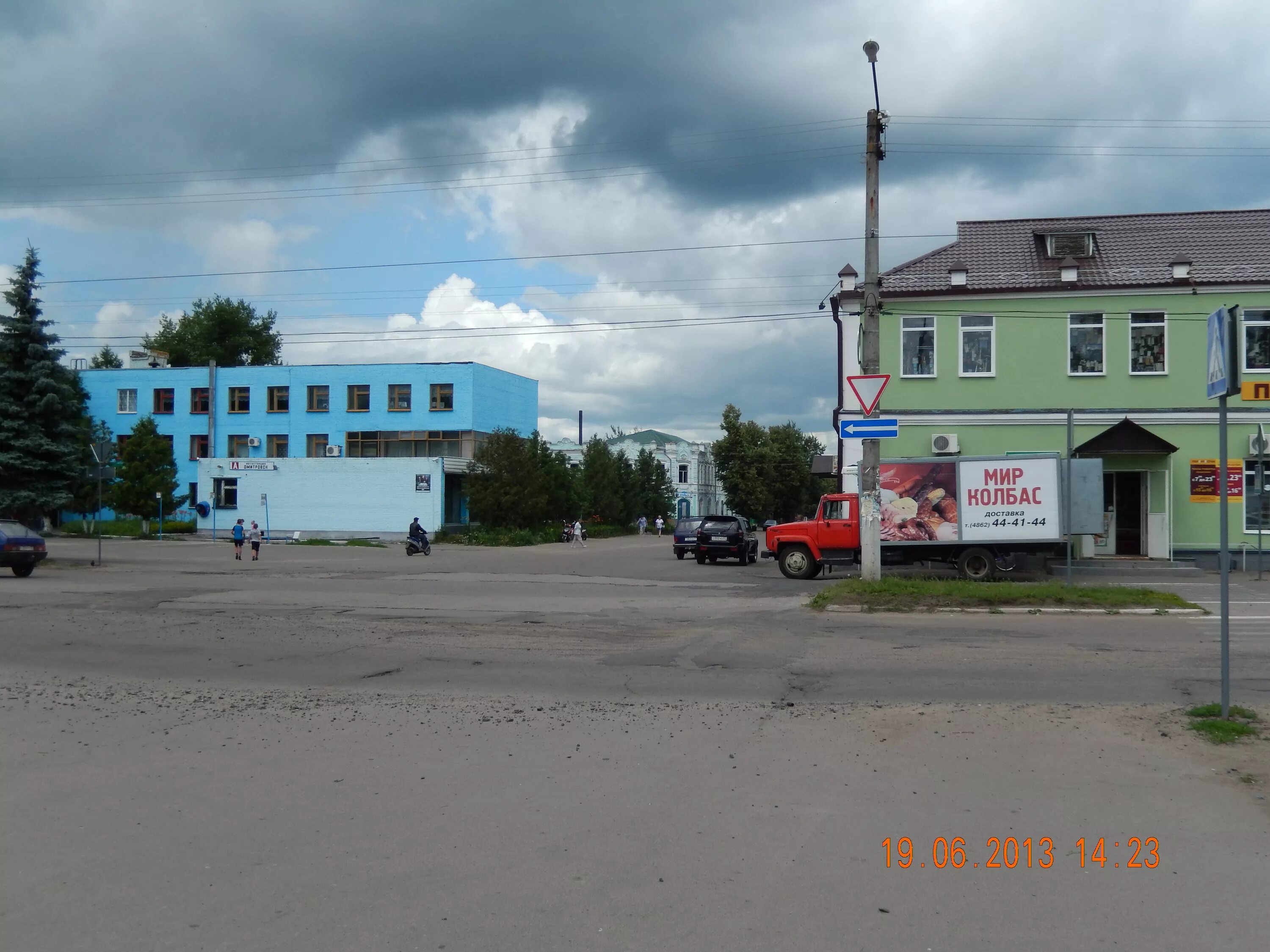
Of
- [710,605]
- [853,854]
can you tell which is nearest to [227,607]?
[710,605]

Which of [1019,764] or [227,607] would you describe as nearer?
[1019,764]

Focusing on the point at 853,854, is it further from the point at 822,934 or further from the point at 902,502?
the point at 902,502

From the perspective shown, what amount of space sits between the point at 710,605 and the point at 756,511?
59.1 metres

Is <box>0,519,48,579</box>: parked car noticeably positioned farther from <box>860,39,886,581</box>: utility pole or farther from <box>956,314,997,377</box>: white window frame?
<box>956,314,997,377</box>: white window frame

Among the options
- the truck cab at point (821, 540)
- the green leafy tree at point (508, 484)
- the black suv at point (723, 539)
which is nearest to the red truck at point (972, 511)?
the truck cab at point (821, 540)

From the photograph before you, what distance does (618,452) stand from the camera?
83375 mm

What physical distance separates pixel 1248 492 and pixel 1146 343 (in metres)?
4.78

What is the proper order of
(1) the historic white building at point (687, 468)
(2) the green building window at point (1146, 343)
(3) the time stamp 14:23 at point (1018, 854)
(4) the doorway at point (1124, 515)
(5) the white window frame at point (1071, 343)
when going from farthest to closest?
1. (1) the historic white building at point (687, 468)
2. (5) the white window frame at point (1071, 343)
3. (2) the green building window at point (1146, 343)
4. (4) the doorway at point (1124, 515)
5. (3) the time stamp 14:23 at point (1018, 854)

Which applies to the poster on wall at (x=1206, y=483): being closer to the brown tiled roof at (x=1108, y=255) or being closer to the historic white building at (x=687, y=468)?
the brown tiled roof at (x=1108, y=255)

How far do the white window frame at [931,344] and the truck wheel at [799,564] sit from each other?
22.2 ft

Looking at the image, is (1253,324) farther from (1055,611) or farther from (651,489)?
(651,489)

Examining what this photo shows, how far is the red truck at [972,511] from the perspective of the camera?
24109mm

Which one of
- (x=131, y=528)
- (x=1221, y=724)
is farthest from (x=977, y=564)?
(x=131, y=528)

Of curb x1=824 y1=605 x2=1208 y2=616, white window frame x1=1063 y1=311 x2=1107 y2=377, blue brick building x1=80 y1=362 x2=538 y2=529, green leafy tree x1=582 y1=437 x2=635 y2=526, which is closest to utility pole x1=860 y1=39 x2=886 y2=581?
curb x1=824 y1=605 x2=1208 y2=616
